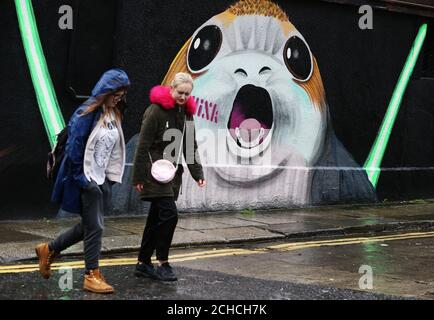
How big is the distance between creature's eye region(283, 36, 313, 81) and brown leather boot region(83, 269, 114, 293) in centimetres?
763

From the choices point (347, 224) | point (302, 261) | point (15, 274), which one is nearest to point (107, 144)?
point (15, 274)

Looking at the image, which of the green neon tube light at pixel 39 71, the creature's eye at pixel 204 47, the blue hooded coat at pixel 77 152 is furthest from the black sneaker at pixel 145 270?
the creature's eye at pixel 204 47

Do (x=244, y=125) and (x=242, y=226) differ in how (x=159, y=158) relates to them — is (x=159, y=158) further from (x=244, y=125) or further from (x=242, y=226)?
(x=244, y=125)

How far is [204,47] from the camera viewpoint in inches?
453

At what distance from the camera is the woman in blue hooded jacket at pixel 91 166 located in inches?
227

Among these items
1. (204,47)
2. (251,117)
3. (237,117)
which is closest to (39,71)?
(204,47)

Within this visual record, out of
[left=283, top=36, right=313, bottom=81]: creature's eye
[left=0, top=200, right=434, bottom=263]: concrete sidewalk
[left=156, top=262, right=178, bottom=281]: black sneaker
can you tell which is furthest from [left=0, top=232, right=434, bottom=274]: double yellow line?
[left=283, top=36, right=313, bottom=81]: creature's eye

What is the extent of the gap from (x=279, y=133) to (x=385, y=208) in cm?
270

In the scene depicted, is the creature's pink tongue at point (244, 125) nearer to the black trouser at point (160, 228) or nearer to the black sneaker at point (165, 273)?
the black trouser at point (160, 228)

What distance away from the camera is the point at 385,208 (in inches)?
526

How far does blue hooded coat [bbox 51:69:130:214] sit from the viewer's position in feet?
18.9

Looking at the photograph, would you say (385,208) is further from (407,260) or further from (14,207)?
(14,207)

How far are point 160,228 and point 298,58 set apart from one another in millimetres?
7172

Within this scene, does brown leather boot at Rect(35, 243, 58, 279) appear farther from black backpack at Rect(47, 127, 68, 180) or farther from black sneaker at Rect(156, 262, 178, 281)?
black sneaker at Rect(156, 262, 178, 281)
